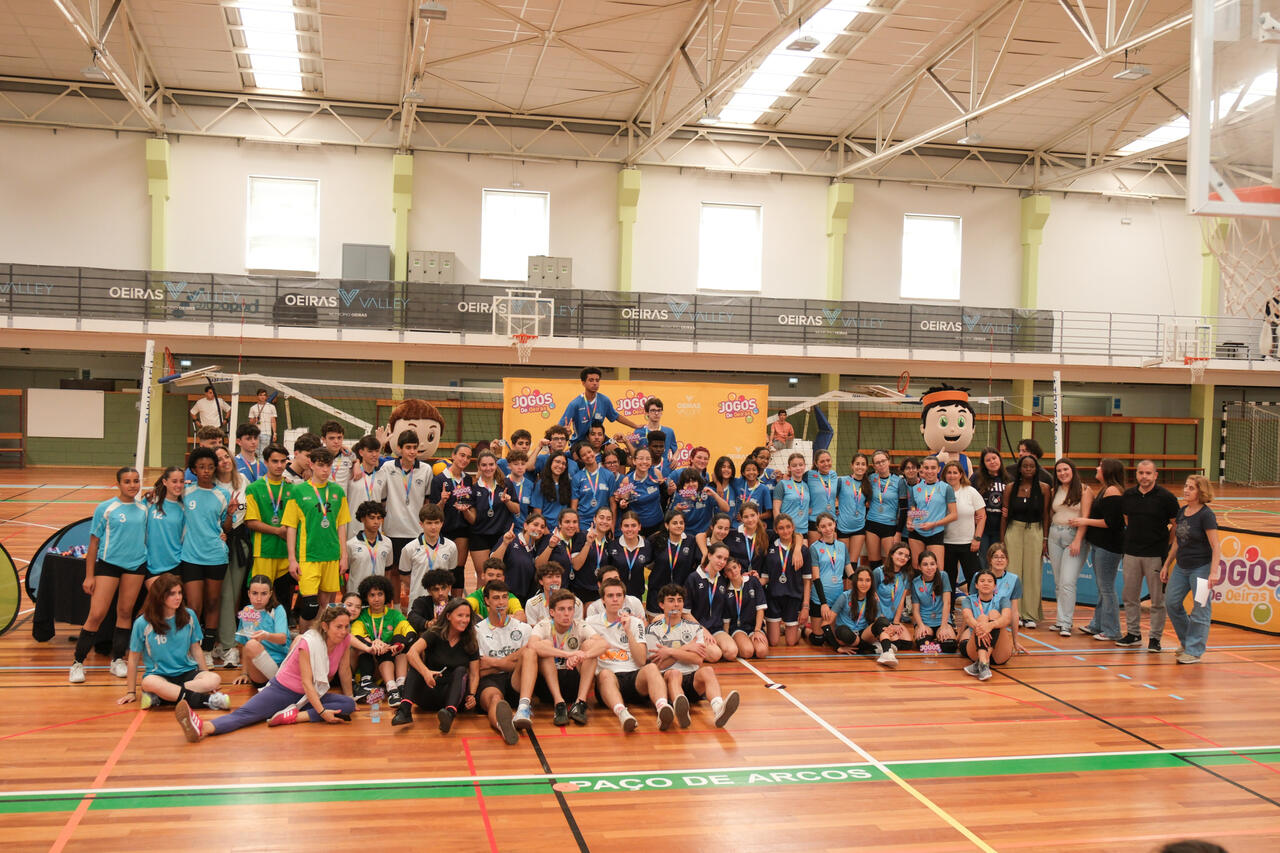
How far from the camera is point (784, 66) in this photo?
748 inches

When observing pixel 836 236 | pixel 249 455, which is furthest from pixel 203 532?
pixel 836 236

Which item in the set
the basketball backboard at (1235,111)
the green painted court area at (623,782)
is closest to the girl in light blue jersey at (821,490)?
the green painted court area at (623,782)

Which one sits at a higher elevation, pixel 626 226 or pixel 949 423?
pixel 626 226

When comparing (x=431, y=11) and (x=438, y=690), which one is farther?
(x=431, y=11)

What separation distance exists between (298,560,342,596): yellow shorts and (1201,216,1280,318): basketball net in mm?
6672

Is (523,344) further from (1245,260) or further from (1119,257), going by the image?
(1119,257)

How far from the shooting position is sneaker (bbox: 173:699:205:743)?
5.69 m

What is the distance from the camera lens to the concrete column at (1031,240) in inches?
952

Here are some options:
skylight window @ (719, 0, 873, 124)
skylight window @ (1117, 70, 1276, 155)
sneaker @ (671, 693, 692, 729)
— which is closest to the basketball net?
skylight window @ (1117, 70, 1276, 155)

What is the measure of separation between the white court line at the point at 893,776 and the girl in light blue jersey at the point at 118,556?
15.9 ft

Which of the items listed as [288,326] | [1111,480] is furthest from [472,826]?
[288,326]

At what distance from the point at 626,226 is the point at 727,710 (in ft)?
57.8

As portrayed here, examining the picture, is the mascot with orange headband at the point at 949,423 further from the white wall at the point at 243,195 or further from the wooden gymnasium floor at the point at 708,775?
the white wall at the point at 243,195

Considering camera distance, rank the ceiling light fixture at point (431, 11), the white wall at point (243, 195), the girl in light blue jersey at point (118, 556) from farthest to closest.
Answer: the white wall at point (243, 195)
the ceiling light fixture at point (431, 11)
the girl in light blue jersey at point (118, 556)
